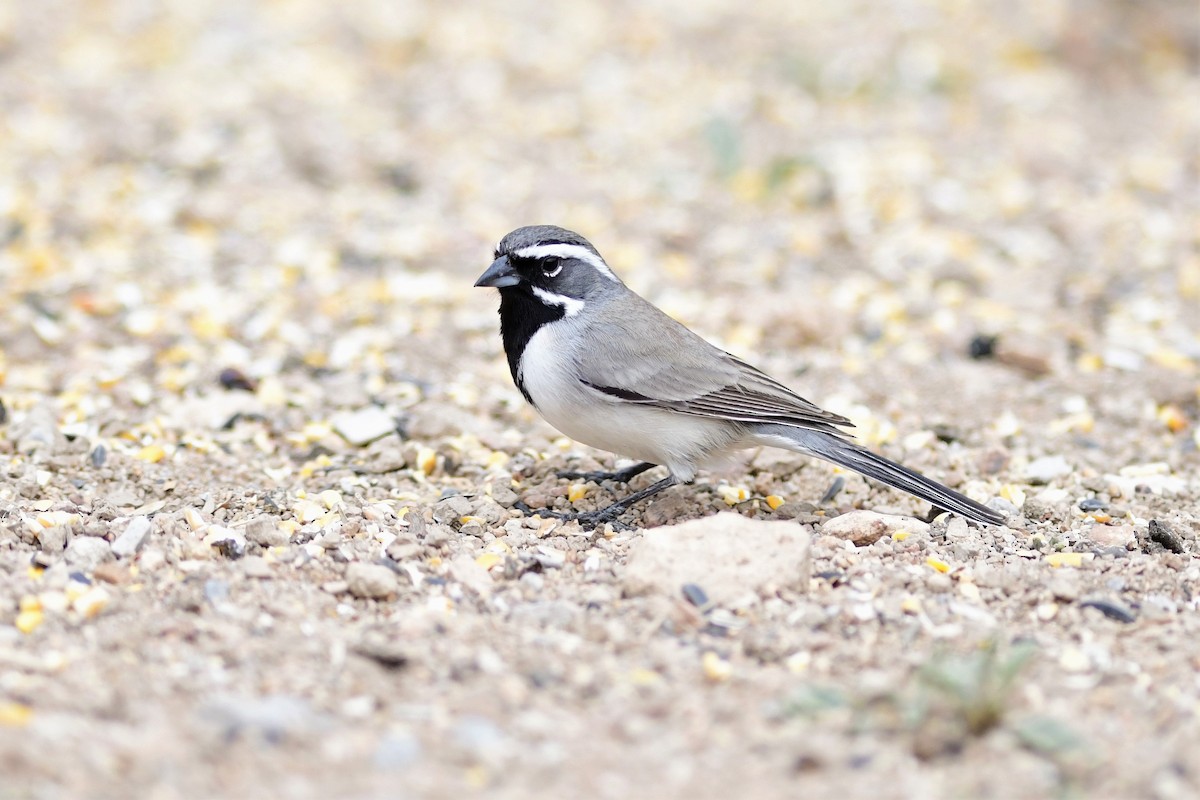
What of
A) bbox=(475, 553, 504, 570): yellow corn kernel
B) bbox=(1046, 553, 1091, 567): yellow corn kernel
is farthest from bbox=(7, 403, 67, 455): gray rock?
bbox=(1046, 553, 1091, 567): yellow corn kernel

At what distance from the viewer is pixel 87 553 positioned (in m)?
5.04

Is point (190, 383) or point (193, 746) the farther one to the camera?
point (190, 383)

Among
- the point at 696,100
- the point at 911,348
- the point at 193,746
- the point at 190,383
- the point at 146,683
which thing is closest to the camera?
the point at 193,746

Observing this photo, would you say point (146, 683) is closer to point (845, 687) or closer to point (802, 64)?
point (845, 687)

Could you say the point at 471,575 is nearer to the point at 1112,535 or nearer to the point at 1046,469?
the point at 1112,535

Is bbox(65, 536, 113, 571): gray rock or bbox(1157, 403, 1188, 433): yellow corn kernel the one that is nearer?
bbox(65, 536, 113, 571): gray rock

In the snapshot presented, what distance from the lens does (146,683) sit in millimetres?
4090

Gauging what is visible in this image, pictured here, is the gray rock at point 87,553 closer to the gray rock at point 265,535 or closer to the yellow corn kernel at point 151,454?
the gray rock at point 265,535

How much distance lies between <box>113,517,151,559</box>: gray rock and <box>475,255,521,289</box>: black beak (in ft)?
5.94

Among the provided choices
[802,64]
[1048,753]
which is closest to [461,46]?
[802,64]

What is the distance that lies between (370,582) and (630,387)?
1701mm

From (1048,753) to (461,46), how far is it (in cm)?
1017

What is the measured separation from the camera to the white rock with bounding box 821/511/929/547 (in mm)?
5656

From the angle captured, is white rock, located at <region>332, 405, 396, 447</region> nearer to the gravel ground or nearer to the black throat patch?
the gravel ground
